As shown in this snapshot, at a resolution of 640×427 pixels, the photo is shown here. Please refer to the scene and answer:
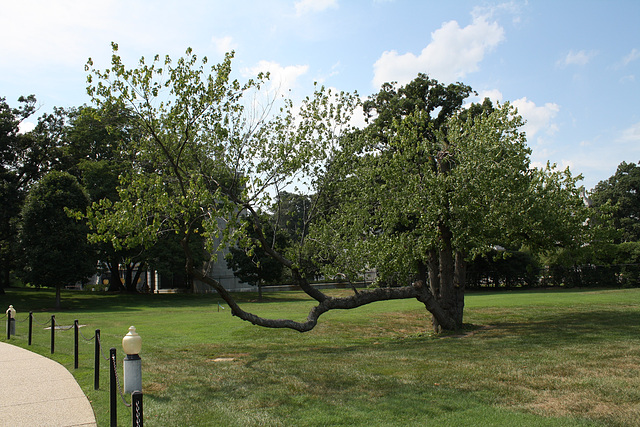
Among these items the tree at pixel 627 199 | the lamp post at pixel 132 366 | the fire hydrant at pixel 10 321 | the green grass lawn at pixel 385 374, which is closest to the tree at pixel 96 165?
the fire hydrant at pixel 10 321

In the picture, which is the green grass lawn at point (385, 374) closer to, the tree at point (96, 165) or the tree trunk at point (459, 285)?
the tree trunk at point (459, 285)

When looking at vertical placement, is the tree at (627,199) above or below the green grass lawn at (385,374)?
above

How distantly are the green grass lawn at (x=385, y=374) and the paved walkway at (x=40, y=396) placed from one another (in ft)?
0.83

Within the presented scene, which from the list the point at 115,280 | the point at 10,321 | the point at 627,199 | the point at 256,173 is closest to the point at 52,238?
the point at 115,280

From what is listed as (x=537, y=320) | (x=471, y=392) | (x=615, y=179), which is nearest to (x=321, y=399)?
(x=471, y=392)

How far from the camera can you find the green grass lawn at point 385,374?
6312mm

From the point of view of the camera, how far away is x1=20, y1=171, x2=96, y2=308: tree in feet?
99.5

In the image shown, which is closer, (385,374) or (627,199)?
(385,374)

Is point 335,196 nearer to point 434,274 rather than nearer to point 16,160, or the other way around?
point 434,274

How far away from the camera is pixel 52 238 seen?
30.7m

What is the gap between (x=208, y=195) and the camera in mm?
9656

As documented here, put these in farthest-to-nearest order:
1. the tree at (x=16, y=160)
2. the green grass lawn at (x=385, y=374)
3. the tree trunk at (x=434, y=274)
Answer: the tree at (x=16, y=160) < the tree trunk at (x=434, y=274) < the green grass lawn at (x=385, y=374)

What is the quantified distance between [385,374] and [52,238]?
28189mm

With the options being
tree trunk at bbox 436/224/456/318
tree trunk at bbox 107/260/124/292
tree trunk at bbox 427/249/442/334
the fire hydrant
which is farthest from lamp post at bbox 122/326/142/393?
tree trunk at bbox 107/260/124/292
